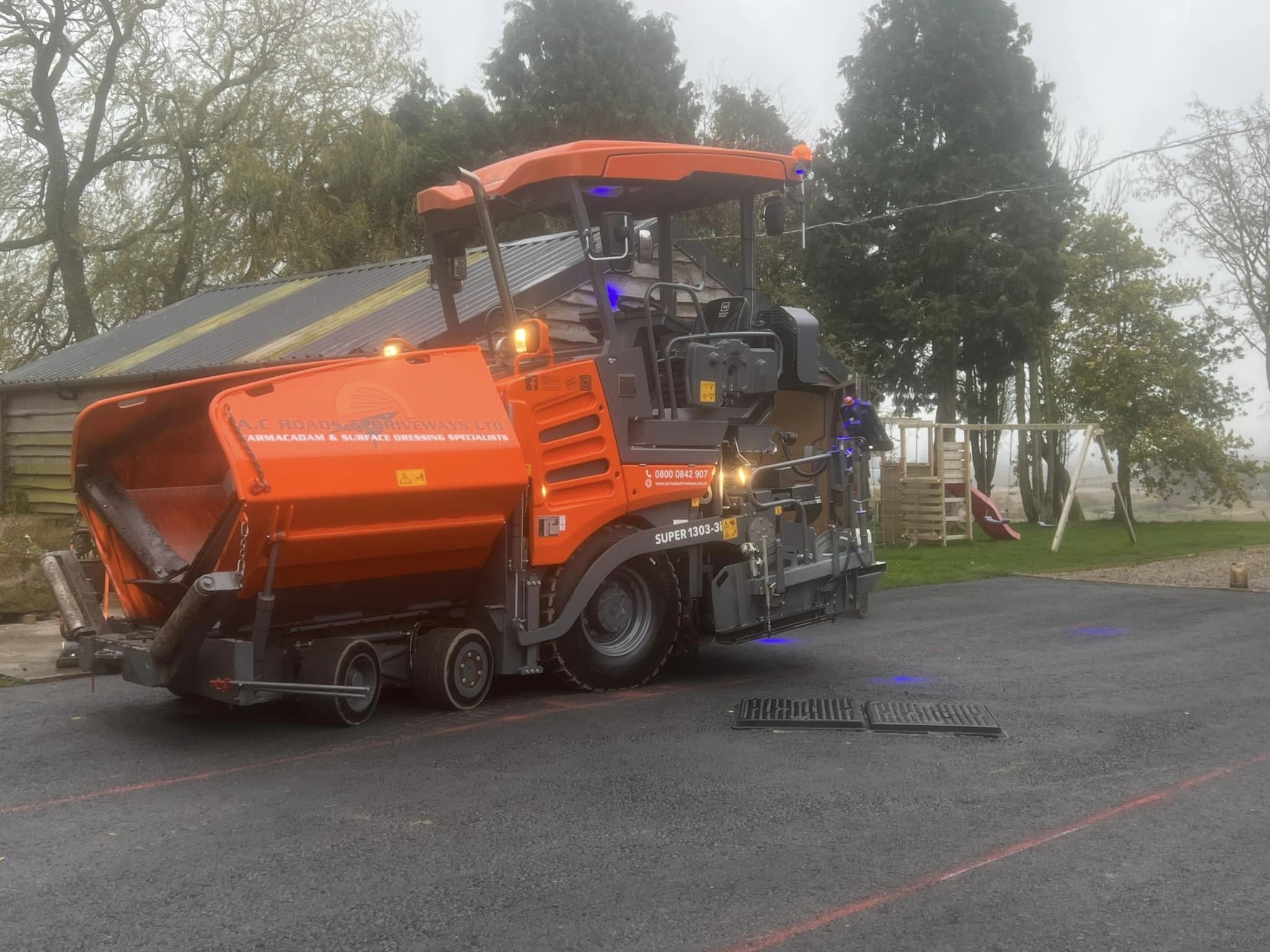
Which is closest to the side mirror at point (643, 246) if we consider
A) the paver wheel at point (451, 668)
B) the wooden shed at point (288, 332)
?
the wooden shed at point (288, 332)

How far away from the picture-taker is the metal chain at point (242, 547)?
621cm

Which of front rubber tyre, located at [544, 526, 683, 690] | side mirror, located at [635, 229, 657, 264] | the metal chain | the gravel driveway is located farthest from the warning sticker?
the gravel driveway

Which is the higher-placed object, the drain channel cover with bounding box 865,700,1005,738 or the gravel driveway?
the gravel driveway

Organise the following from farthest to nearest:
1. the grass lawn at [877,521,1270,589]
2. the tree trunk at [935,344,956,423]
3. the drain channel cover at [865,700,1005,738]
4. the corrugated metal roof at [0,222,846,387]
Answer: the tree trunk at [935,344,956,423], the grass lawn at [877,521,1270,589], the corrugated metal roof at [0,222,846,387], the drain channel cover at [865,700,1005,738]

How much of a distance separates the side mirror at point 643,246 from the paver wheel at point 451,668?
2543mm

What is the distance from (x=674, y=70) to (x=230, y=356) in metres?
21.0

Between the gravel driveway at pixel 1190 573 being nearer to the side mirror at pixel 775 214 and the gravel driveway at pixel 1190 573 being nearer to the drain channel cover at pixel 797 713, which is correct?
the side mirror at pixel 775 214

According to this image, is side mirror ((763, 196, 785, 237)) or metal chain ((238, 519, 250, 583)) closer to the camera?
metal chain ((238, 519, 250, 583))

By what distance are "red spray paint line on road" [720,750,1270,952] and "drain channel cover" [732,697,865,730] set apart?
6.03 feet

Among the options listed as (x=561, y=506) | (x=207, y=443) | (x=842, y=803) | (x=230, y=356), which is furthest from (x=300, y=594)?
(x=230, y=356)

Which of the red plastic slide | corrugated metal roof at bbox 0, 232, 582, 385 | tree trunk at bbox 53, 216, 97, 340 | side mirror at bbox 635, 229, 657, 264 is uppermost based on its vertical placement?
tree trunk at bbox 53, 216, 97, 340

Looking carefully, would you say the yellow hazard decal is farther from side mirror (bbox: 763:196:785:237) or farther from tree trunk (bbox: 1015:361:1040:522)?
tree trunk (bbox: 1015:361:1040:522)

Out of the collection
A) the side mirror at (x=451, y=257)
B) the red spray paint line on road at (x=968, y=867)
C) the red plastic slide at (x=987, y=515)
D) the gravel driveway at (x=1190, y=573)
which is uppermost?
the side mirror at (x=451, y=257)

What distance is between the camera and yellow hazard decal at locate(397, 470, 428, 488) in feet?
22.0
